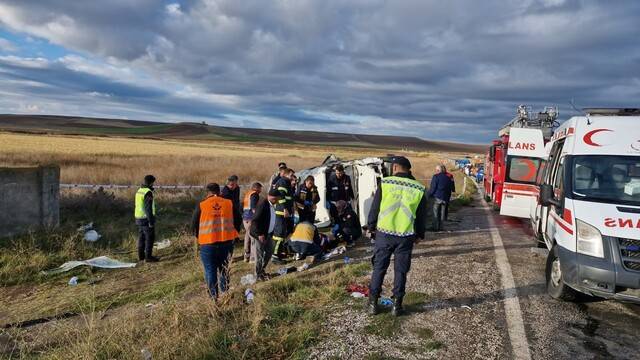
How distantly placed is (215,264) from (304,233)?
8.71 ft

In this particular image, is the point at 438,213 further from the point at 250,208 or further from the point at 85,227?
the point at 85,227

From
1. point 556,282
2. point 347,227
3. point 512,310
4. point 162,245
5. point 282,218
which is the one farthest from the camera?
point 162,245

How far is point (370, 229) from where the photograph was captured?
507 centimetres

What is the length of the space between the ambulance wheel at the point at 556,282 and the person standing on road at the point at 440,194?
4753 millimetres

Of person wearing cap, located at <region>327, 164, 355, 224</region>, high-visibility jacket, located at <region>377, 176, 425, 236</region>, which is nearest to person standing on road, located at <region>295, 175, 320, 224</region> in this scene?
person wearing cap, located at <region>327, 164, 355, 224</region>

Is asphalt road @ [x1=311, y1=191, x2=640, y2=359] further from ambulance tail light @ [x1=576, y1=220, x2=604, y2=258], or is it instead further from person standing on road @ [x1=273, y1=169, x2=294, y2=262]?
person standing on road @ [x1=273, y1=169, x2=294, y2=262]

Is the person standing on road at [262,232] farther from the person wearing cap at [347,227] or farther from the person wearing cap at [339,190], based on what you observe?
the person wearing cap at [339,190]

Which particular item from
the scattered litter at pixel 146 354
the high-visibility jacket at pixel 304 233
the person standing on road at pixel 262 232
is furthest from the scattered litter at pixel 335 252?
the scattered litter at pixel 146 354

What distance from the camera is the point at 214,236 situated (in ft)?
19.3

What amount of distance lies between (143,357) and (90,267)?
5.55m

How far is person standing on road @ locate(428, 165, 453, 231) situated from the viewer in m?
10.9

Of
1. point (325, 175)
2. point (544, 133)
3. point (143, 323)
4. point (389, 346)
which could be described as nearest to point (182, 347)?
point (143, 323)

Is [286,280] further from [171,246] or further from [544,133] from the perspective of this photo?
[544,133]

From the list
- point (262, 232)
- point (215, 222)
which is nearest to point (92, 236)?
point (262, 232)
